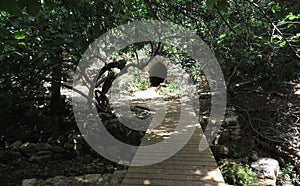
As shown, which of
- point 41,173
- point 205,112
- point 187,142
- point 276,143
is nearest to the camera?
point 41,173

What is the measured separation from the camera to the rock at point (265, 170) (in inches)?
126

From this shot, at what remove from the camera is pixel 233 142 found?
421 centimetres

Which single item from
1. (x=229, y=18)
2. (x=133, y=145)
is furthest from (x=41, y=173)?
(x=229, y=18)

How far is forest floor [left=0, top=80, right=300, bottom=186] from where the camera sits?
359 centimetres

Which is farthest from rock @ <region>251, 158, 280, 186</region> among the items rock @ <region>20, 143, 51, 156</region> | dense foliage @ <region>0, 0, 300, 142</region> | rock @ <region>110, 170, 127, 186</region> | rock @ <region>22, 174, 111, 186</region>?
rock @ <region>20, 143, 51, 156</region>

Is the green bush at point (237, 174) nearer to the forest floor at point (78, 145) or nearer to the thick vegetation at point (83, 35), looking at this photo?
the thick vegetation at point (83, 35)

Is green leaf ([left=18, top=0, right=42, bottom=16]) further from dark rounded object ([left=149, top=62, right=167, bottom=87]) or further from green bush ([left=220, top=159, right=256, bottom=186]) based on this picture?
dark rounded object ([left=149, top=62, right=167, bottom=87])

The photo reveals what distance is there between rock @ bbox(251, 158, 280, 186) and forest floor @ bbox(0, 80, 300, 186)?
299 mm

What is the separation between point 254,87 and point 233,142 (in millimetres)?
3354

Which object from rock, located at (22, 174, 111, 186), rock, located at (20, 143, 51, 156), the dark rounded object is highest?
the dark rounded object

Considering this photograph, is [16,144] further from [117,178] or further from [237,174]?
[237,174]

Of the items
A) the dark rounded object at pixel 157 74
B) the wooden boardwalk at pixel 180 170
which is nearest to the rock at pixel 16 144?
the wooden boardwalk at pixel 180 170

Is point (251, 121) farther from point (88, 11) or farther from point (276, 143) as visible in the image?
point (88, 11)

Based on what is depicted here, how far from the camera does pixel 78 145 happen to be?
Answer: 167 inches
